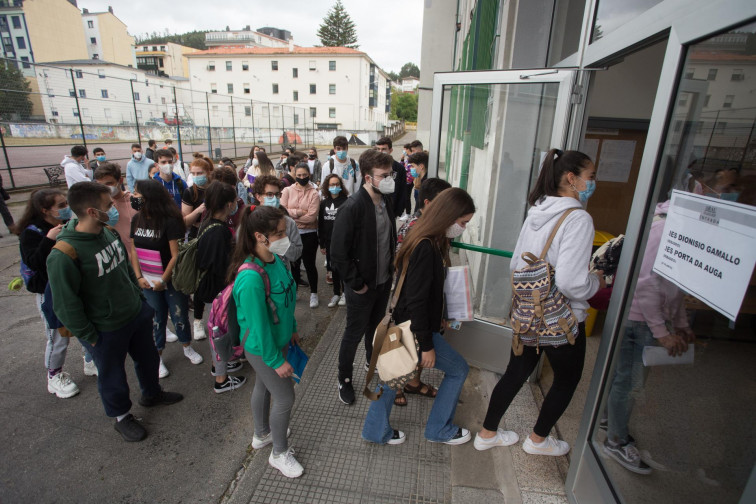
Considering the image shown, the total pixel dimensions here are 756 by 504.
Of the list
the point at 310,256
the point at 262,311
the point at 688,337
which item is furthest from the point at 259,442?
the point at 688,337

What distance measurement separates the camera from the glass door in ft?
10.2

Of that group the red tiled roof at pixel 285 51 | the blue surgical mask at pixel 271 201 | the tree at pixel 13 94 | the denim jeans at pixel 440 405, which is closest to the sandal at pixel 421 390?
the denim jeans at pixel 440 405

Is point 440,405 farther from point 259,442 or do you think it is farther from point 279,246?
point 279,246

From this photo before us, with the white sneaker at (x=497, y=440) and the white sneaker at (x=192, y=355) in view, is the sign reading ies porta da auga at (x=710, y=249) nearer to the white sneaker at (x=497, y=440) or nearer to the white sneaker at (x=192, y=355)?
the white sneaker at (x=497, y=440)

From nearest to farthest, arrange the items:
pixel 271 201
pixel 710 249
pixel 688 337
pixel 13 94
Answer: pixel 710 249 < pixel 688 337 < pixel 271 201 < pixel 13 94

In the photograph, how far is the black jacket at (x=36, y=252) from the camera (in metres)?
2.88

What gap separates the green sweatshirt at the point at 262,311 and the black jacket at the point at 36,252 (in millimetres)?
1837

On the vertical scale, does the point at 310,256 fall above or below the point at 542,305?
below

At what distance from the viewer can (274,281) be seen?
2336 mm

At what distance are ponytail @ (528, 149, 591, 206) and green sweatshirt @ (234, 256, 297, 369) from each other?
163cm

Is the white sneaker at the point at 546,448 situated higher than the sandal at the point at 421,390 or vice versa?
the white sneaker at the point at 546,448

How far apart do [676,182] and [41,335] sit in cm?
584

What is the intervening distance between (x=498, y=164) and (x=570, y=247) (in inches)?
73.7

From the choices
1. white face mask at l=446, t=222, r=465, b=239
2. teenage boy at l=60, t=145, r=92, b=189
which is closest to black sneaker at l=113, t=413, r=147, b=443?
white face mask at l=446, t=222, r=465, b=239
